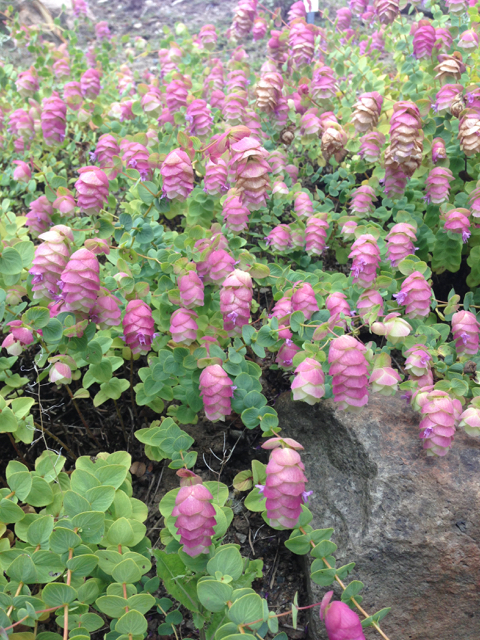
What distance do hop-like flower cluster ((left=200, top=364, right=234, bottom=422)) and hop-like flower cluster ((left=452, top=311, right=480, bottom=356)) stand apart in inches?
29.3

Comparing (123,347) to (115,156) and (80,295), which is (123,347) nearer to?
(80,295)

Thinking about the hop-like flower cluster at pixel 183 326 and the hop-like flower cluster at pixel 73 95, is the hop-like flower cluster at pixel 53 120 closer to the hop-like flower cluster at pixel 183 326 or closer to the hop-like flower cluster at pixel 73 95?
the hop-like flower cluster at pixel 73 95

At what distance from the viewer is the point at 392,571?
4.02ft

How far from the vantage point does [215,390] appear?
4.02ft

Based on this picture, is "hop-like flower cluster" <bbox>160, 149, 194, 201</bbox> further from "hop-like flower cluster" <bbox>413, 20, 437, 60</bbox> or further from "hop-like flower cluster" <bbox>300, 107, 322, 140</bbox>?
"hop-like flower cluster" <bbox>413, 20, 437, 60</bbox>

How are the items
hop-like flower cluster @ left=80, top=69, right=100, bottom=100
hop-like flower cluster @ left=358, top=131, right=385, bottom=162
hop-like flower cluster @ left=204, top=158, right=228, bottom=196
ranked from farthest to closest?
hop-like flower cluster @ left=80, top=69, right=100, bottom=100 < hop-like flower cluster @ left=358, top=131, right=385, bottom=162 < hop-like flower cluster @ left=204, top=158, right=228, bottom=196

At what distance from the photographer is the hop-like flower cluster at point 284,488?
1.02 metres

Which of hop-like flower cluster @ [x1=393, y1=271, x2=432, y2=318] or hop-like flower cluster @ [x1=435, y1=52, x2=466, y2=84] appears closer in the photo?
hop-like flower cluster @ [x1=393, y1=271, x2=432, y2=318]

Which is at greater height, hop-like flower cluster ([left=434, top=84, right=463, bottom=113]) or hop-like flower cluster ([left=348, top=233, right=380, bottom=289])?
hop-like flower cluster ([left=434, top=84, right=463, bottom=113])

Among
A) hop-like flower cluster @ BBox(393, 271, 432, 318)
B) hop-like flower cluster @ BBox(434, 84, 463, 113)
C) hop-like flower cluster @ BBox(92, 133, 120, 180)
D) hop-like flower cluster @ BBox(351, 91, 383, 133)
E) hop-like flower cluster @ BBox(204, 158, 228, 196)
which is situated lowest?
hop-like flower cluster @ BBox(393, 271, 432, 318)

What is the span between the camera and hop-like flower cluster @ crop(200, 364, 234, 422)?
123cm

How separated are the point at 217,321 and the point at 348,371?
0.56 meters

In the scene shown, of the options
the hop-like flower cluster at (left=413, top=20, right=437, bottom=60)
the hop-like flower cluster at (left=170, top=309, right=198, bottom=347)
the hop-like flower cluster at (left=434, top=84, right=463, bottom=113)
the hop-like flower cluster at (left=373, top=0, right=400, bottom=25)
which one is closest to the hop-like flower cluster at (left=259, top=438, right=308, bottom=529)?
the hop-like flower cluster at (left=170, top=309, right=198, bottom=347)

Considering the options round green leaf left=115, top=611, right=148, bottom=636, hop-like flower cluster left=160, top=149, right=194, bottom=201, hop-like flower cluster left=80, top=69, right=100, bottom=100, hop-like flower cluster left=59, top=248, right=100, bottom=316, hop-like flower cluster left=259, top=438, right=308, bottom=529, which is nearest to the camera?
round green leaf left=115, top=611, right=148, bottom=636
